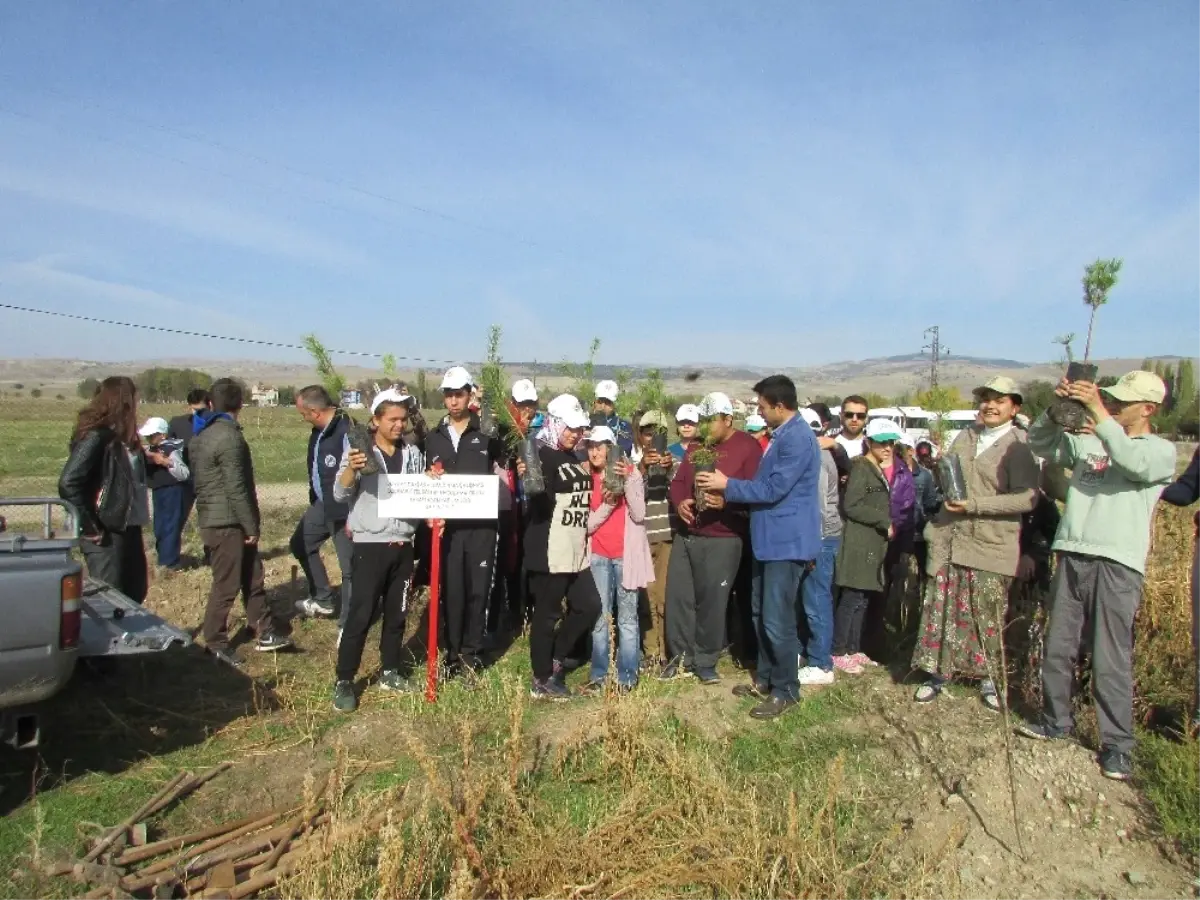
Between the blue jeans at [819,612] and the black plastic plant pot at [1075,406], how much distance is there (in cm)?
207

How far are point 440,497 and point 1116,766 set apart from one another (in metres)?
3.95

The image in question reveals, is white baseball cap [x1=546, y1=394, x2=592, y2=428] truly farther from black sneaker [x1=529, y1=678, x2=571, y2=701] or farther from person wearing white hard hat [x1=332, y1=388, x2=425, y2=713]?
black sneaker [x1=529, y1=678, x2=571, y2=701]

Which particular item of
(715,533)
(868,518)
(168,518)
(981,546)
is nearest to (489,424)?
(715,533)

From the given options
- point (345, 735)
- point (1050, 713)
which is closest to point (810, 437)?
point (1050, 713)

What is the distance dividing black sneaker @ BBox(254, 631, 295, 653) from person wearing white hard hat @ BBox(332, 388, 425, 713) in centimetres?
123

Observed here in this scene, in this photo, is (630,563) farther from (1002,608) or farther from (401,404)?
(1002,608)

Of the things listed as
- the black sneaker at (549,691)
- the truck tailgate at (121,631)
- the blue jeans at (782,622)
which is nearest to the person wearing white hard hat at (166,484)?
the truck tailgate at (121,631)

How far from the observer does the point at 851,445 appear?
6590 mm

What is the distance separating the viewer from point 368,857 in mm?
3363

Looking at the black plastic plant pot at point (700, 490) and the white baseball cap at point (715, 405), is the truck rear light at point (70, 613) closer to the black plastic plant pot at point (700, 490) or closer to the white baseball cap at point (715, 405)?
the black plastic plant pot at point (700, 490)

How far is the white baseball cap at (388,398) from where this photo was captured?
5.23m

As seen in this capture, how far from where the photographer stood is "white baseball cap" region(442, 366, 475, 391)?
536cm

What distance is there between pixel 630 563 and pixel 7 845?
3443mm

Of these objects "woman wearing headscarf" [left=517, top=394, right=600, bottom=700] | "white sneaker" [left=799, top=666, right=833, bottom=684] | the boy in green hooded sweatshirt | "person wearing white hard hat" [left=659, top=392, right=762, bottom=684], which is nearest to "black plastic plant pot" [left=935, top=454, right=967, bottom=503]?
the boy in green hooded sweatshirt
